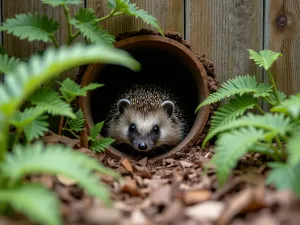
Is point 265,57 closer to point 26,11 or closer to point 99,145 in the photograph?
point 99,145

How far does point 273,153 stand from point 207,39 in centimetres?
238

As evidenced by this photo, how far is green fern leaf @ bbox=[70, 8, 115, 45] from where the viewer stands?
4.33m

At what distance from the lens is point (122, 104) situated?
640 cm

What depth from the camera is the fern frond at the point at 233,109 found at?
4734 mm

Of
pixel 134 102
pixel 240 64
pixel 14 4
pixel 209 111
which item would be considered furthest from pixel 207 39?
pixel 14 4

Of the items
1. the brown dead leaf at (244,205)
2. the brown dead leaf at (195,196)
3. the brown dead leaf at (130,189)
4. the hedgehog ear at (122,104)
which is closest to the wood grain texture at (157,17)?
the hedgehog ear at (122,104)

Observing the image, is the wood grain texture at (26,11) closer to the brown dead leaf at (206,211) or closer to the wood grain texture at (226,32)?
the wood grain texture at (226,32)

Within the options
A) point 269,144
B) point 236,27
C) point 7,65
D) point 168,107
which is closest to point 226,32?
point 236,27

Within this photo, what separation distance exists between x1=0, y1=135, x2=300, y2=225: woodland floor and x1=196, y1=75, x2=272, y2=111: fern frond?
3.21 feet

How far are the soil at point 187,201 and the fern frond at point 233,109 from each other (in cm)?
88

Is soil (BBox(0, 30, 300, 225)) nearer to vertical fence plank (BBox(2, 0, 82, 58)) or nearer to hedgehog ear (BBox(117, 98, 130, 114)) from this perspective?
vertical fence plank (BBox(2, 0, 82, 58))

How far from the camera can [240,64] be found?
5473mm

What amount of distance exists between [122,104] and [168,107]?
26.9 inches

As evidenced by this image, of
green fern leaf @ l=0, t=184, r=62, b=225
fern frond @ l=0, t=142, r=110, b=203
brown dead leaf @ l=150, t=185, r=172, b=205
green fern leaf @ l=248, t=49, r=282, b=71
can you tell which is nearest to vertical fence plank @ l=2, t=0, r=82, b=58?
green fern leaf @ l=248, t=49, r=282, b=71
